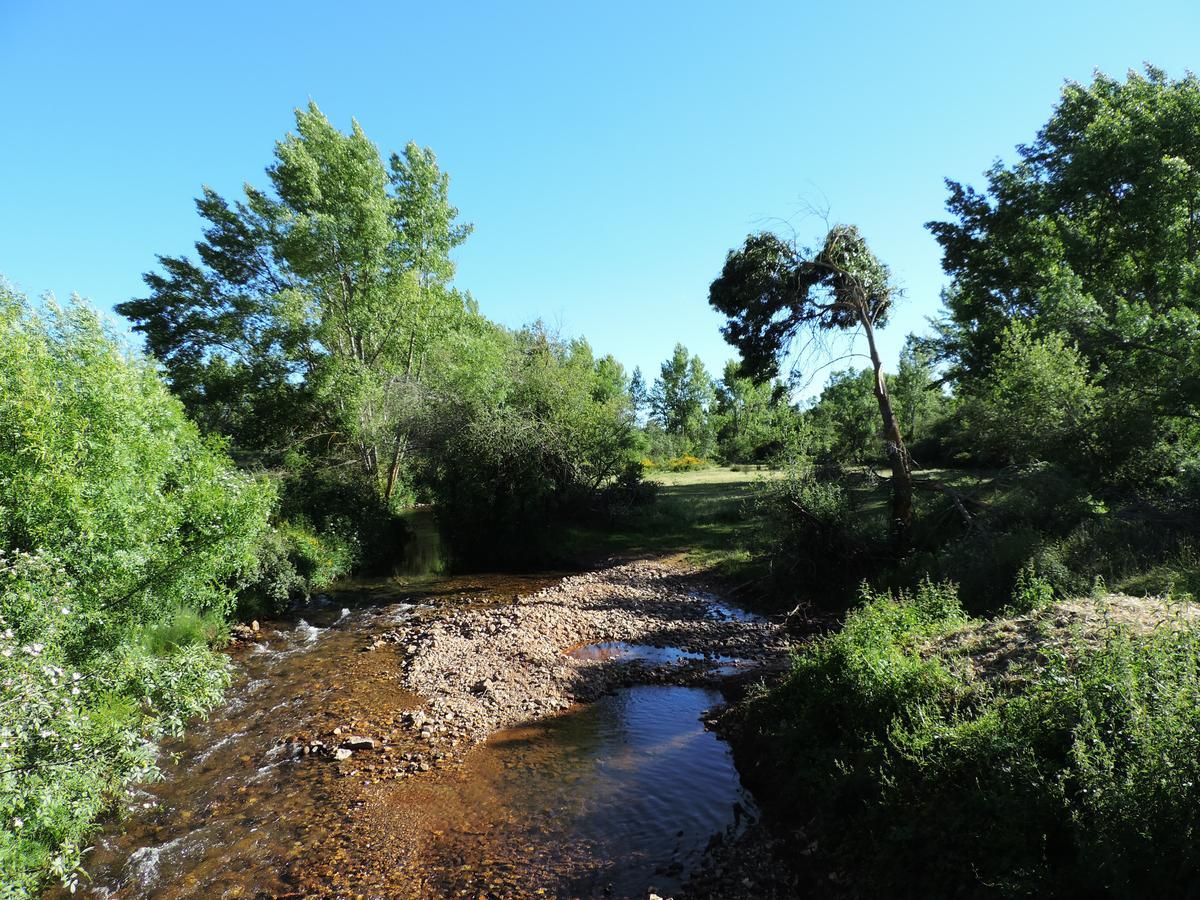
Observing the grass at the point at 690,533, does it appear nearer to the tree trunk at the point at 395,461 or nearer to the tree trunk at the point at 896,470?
the tree trunk at the point at 896,470

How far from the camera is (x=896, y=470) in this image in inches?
616

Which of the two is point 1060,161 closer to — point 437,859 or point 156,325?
point 437,859

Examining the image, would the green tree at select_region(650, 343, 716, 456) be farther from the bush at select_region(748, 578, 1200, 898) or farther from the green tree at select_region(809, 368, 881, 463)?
the bush at select_region(748, 578, 1200, 898)

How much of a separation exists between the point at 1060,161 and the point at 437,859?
104 feet

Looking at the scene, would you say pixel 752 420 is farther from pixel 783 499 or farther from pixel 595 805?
pixel 595 805

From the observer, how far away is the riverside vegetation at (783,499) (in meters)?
5.56

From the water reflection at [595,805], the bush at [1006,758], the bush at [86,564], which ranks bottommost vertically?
the water reflection at [595,805]

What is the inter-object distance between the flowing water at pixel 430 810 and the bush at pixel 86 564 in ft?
2.88

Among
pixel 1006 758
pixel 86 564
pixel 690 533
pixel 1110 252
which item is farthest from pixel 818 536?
pixel 1110 252

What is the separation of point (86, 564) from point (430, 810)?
6275 mm

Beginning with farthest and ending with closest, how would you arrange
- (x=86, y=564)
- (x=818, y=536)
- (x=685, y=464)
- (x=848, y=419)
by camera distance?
(x=685, y=464) → (x=848, y=419) → (x=818, y=536) → (x=86, y=564)

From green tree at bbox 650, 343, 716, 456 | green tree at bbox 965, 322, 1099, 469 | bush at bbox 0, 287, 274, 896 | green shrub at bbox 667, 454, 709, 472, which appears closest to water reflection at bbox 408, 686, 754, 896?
bush at bbox 0, 287, 274, 896

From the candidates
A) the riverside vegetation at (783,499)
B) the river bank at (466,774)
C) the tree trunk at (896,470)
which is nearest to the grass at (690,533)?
the riverside vegetation at (783,499)

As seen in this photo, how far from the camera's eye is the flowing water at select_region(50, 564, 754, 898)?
659 centimetres
